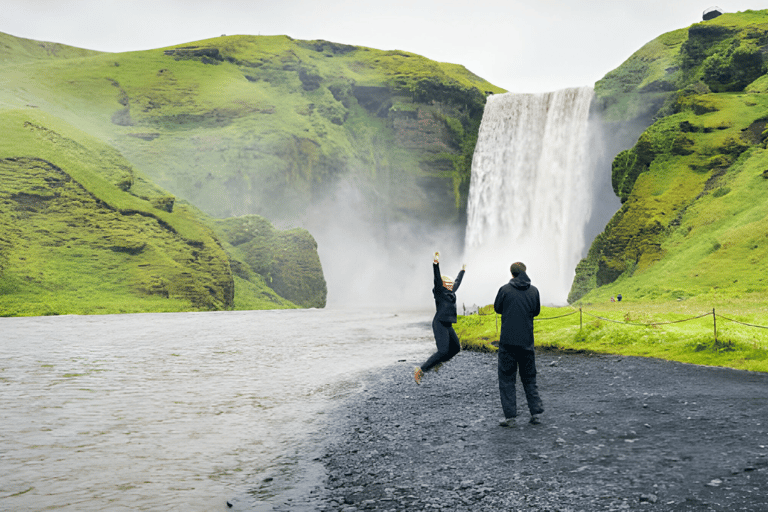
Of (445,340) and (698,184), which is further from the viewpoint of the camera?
(698,184)

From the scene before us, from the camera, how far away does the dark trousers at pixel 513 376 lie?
10.8 metres

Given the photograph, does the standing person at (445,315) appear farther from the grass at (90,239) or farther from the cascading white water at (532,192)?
the grass at (90,239)

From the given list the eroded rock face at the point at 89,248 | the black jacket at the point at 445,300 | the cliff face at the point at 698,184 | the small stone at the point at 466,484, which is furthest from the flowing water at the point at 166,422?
the eroded rock face at the point at 89,248

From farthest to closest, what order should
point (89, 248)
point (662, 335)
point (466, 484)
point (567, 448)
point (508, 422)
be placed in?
point (89, 248) < point (662, 335) < point (508, 422) < point (567, 448) < point (466, 484)

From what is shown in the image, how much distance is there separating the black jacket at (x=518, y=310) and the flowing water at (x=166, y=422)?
4440mm

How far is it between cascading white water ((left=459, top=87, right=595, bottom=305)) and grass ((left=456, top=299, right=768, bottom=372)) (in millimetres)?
39897

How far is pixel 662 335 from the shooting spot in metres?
20.0

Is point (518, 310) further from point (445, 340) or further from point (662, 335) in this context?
point (662, 335)

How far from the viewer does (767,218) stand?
36.4 meters

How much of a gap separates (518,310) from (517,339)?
22.0 inches

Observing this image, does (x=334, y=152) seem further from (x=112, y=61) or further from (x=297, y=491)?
(x=297, y=491)

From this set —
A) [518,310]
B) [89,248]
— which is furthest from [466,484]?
[89,248]

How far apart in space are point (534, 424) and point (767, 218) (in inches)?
1352

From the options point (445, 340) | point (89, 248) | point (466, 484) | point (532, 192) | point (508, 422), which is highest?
point (532, 192)
